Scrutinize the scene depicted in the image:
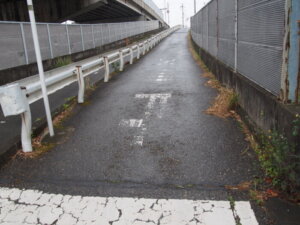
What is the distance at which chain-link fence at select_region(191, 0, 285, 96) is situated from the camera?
4082 mm

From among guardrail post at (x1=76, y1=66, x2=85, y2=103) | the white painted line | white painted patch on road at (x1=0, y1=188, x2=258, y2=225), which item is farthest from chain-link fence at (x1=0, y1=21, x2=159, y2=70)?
white painted patch on road at (x1=0, y1=188, x2=258, y2=225)

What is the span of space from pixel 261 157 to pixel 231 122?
186cm

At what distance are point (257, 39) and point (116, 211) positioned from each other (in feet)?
12.5

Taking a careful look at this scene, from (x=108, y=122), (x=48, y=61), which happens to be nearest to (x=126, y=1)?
(x=48, y=61)

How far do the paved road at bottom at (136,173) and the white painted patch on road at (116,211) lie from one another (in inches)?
0.4

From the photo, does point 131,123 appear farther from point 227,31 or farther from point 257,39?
point 227,31

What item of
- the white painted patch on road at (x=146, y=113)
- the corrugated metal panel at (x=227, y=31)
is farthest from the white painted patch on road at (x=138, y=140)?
the corrugated metal panel at (x=227, y=31)

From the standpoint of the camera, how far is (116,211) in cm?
310

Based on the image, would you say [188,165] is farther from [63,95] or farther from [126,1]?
[126,1]

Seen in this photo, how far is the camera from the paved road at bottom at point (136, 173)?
306cm

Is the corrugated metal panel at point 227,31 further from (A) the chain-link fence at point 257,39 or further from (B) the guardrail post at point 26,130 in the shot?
(B) the guardrail post at point 26,130

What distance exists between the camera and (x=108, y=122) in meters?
6.08

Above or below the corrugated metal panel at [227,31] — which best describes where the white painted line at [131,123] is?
below

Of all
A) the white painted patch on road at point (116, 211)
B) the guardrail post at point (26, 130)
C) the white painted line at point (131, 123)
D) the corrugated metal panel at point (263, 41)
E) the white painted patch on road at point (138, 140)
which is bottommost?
the white painted patch on road at point (116, 211)
